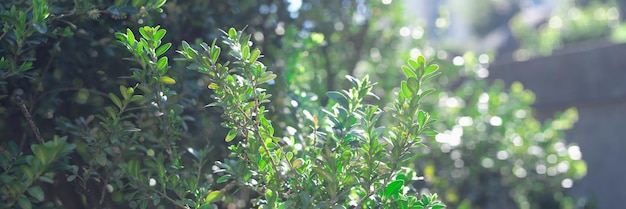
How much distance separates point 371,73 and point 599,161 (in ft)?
8.68

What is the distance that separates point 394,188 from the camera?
90.2 inches

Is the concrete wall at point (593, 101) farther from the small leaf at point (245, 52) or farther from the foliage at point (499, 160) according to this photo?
the small leaf at point (245, 52)

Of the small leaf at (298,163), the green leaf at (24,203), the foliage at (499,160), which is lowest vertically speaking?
the green leaf at (24,203)

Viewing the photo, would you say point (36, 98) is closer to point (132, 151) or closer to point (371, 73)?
point (132, 151)

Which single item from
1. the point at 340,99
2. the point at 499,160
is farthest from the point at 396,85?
the point at 340,99

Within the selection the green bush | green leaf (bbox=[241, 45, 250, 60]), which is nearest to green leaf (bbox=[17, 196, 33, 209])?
the green bush

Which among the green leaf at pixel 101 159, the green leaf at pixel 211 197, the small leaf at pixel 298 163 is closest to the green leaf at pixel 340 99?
the small leaf at pixel 298 163

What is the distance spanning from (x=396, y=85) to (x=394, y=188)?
253cm

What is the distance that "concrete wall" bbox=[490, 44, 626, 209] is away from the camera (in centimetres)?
641

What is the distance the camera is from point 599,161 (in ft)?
21.4

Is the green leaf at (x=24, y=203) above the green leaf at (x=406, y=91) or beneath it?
beneath

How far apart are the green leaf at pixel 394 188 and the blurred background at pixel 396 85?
352 millimetres

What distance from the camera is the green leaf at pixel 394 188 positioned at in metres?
2.28

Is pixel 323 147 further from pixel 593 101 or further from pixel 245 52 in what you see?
pixel 593 101
